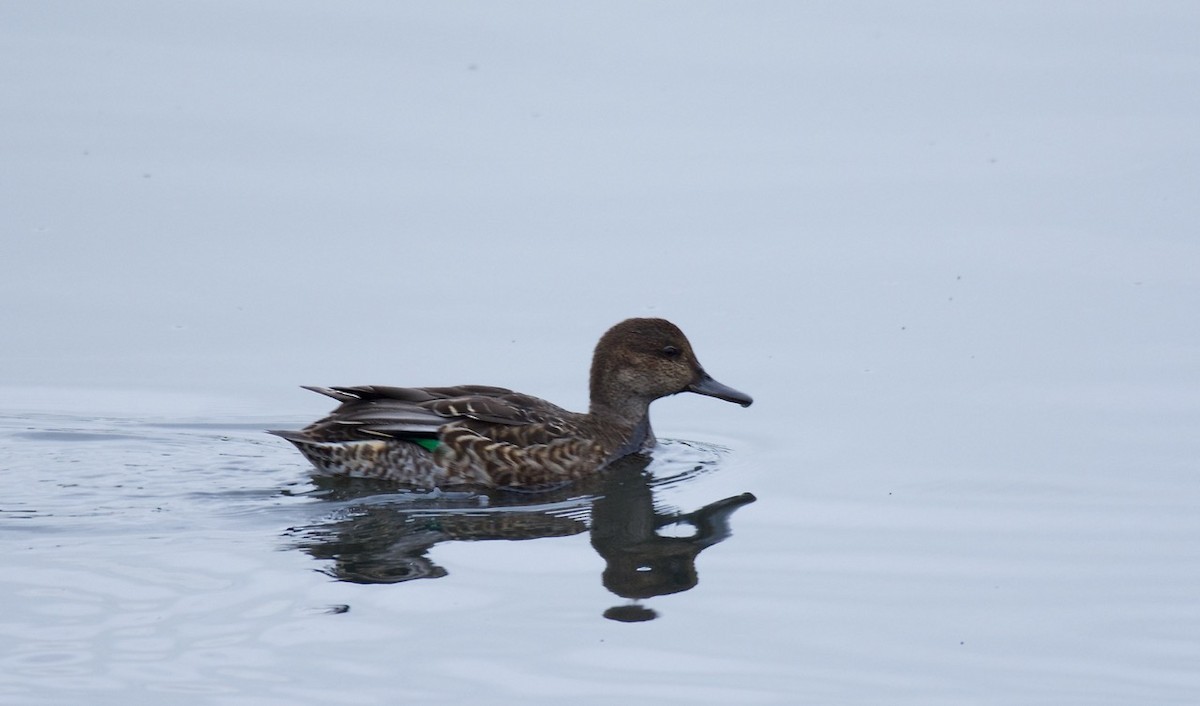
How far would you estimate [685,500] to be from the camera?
9.92 m

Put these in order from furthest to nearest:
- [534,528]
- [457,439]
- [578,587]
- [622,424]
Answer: [622,424] < [457,439] < [534,528] < [578,587]

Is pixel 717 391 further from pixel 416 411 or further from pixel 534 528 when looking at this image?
pixel 534 528

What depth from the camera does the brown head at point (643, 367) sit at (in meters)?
11.1

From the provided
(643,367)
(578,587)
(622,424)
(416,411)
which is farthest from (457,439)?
(578,587)

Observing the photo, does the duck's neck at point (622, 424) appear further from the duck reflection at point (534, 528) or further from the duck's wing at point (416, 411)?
the duck's wing at point (416, 411)

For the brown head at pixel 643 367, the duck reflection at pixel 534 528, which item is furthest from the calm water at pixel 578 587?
the brown head at pixel 643 367

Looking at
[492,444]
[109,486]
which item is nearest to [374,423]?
[492,444]

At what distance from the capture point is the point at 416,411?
34.3 ft

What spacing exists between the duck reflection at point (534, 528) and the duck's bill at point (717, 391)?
67cm

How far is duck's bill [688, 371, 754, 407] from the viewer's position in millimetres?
10922

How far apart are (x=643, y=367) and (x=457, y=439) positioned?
4.32ft

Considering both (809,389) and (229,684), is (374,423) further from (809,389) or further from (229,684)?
(229,684)

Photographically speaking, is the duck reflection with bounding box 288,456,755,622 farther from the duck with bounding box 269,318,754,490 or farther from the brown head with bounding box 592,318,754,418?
the brown head with bounding box 592,318,754,418

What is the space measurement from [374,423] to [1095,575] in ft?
12.6
